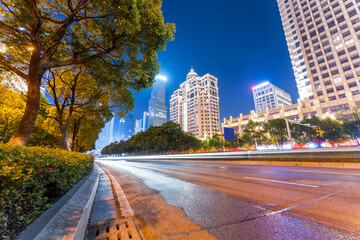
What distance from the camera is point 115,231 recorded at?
2836 mm

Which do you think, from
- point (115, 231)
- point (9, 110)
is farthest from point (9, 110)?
point (115, 231)

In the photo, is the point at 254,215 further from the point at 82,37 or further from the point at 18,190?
the point at 82,37

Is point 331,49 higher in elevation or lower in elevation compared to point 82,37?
higher

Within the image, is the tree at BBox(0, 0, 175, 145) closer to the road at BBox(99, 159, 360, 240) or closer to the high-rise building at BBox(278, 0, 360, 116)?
the road at BBox(99, 159, 360, 240)

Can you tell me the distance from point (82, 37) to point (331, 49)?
95.4 m

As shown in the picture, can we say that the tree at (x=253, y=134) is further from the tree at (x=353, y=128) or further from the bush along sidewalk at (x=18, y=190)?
the bush along sidewalk at (x=18, y=190)

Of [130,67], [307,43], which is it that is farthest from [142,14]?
[307,43]

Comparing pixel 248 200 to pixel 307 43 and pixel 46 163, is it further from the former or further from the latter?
pixel 307 43

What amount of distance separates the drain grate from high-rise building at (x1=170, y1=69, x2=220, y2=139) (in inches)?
4975

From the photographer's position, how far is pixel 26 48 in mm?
7945

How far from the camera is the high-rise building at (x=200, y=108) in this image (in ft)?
431

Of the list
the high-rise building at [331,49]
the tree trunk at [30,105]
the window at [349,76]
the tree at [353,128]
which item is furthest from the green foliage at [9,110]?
the window at [349,76]

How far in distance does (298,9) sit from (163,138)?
9929 centimetres

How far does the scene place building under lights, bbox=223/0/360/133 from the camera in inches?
2315
